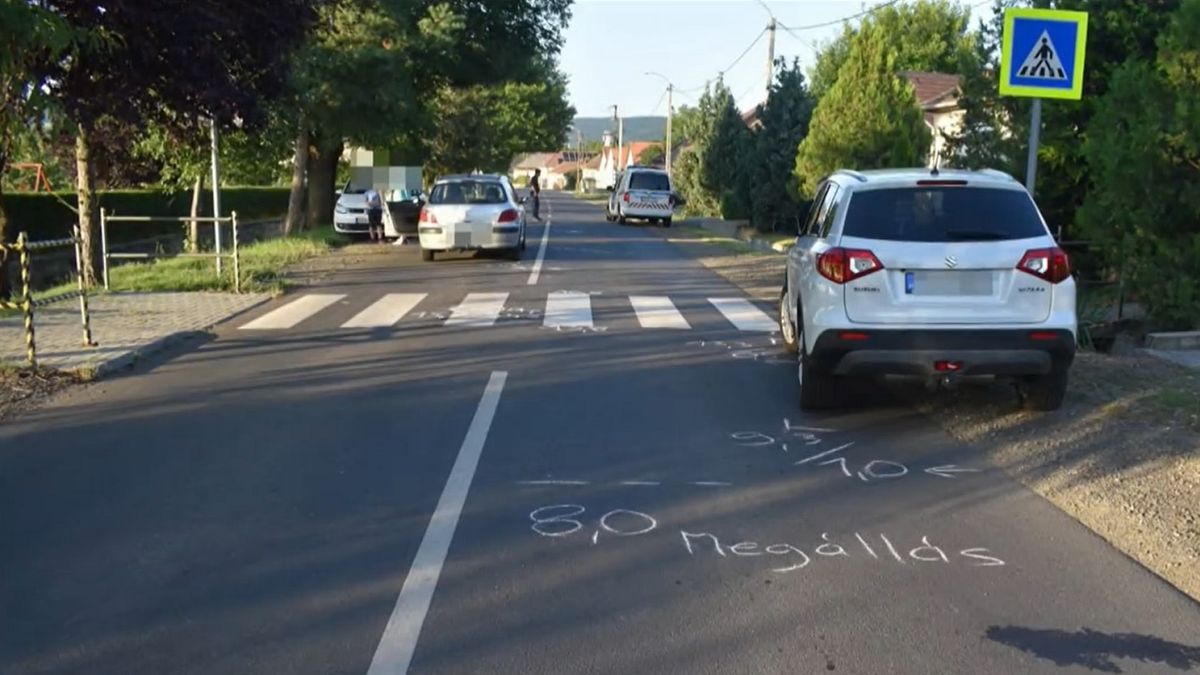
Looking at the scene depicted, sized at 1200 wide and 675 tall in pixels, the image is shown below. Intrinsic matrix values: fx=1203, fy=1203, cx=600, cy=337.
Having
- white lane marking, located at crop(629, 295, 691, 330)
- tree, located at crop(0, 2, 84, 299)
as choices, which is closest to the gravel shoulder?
white lane marking, located at crop(629, 295, 691, 330)

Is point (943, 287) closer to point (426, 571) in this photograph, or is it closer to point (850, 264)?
point (850, 264)

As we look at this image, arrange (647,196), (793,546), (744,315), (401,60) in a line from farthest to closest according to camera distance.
A: (647,196)
(401,60)
(744,315)
(793,546)

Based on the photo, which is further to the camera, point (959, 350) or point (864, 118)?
point (864, 118)

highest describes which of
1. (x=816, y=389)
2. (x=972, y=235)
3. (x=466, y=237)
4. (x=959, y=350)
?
(x=972, y=235)

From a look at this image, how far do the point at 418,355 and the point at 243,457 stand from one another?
404 centimetres

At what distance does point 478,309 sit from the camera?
50.0ft

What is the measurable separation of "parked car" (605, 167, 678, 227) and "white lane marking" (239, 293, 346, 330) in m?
21.8

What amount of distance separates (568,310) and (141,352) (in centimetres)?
534

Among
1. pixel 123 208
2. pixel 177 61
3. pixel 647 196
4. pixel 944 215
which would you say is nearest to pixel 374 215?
pixel 123 208

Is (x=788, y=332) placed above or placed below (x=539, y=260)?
above

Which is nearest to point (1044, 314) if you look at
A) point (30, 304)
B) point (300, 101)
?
point (30, 304)

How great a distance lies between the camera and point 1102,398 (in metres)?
9.30

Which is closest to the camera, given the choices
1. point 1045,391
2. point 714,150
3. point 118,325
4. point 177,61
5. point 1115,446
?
point 1115,446

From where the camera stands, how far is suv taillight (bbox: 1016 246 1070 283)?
8.19 m
